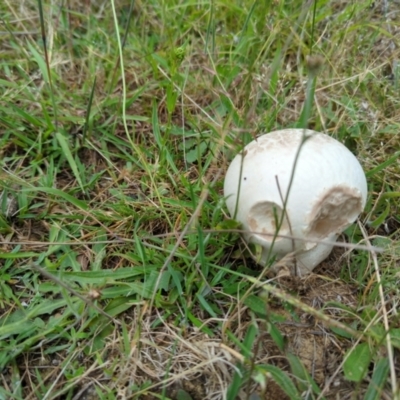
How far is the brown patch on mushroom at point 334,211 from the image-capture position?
1.49 meters

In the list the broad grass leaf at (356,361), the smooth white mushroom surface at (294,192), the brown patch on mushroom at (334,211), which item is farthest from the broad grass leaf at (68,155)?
the broad grass leaf at (356,361)

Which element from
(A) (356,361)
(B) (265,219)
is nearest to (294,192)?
(B) (265,219)

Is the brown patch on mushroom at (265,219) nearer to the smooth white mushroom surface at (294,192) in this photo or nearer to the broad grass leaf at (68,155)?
the smooth white mushroom surface at (294,192)

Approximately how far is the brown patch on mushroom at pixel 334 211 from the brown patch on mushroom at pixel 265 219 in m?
0.09

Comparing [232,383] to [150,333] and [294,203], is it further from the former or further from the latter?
[294,203]

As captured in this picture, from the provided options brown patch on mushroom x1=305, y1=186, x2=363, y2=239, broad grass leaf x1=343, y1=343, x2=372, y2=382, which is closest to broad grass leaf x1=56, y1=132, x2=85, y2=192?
brown patch on mushroom x1=305, y1=186, x2=363, y2=239

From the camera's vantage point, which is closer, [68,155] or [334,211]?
[334,211]

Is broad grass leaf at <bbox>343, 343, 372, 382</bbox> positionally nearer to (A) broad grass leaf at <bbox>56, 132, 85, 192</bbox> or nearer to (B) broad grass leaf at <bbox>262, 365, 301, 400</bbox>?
(B) broad grass leaf at <bbox>262, 365, 301, 400</bbox>

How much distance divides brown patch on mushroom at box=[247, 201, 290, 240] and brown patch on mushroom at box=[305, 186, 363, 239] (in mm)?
85

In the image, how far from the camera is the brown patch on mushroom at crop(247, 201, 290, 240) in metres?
1.50

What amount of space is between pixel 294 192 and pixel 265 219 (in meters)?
0.15

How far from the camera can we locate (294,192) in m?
1.46

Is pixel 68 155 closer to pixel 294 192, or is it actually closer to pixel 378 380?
pixel 294 192

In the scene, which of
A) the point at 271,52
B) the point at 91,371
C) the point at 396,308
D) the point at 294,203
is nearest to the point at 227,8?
the point at 271,52
